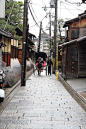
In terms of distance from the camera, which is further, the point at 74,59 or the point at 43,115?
the point at 74,59

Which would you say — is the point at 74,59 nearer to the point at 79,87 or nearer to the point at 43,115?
the point at 79,87

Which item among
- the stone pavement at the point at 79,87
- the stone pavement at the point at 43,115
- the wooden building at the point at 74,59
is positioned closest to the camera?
the stone pavement at the point at 43,115

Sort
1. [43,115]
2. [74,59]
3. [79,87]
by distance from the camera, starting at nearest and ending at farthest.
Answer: [43,115]
[79,87]
[74,59]

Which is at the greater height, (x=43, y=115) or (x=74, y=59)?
→ (x=74, y=59)

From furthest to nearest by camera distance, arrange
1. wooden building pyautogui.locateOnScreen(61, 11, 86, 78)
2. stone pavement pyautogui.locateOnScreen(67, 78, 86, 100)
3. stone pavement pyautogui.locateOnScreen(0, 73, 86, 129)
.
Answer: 1. wooden building pyautogui.locateOnScreen(61, 11, 86, 78)
2. stone pavement pyautogui.locateOnScreen(67, 78, 86, 100)
3. stone pavement pyautogui.locateOnScreen(0, 73, 86, 129)

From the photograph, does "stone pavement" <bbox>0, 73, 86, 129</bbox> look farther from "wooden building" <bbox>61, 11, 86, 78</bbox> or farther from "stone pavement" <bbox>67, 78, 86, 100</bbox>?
"wooden building" <bbox>61, 11, 86, 78</bbox>

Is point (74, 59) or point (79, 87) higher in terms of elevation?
point (74, 59)

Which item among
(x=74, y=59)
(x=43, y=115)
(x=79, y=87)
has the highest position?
(x=74, y=59)

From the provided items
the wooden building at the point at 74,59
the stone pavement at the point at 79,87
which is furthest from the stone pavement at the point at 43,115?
the wooden building at the point at 74,59

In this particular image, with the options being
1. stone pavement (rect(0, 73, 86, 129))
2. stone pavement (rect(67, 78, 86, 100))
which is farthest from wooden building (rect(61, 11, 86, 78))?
stone pavement (rect(0, 73, 86, 129))

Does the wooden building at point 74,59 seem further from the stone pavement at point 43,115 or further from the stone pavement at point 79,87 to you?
the stone pavement at point 43,115

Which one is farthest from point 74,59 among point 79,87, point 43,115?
point 43,115

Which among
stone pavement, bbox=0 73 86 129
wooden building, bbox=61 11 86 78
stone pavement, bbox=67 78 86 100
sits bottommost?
stone pavement, bbox=67 78 86 100

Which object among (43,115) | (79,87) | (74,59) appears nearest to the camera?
(43,115)
